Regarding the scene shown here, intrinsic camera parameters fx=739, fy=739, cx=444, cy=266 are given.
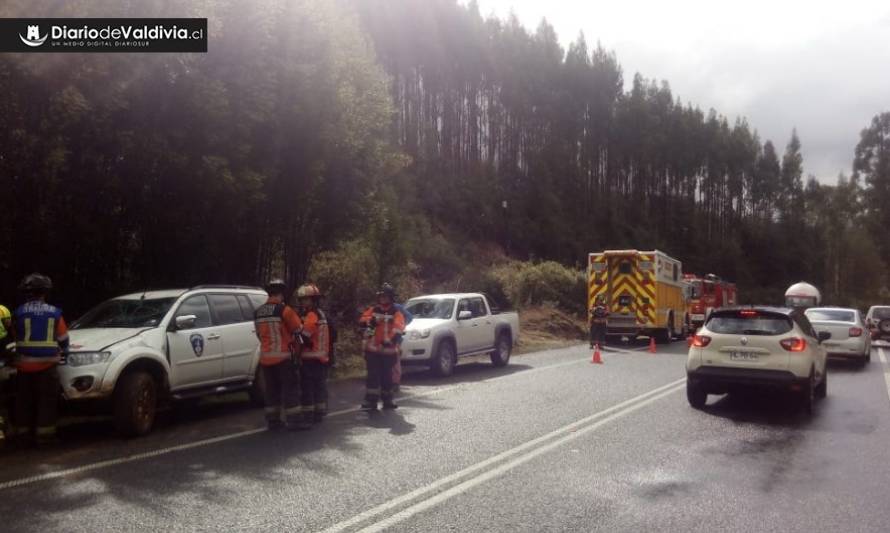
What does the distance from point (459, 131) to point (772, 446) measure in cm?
4570

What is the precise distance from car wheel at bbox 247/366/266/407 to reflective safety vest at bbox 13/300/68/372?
3059mm

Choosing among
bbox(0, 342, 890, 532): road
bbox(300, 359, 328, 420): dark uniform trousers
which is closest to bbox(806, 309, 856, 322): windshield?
bbox(0, 342, 890, 532): road

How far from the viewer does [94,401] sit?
850cm

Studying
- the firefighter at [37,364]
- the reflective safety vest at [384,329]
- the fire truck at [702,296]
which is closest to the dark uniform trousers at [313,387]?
the reflective safety vest at [384,329]

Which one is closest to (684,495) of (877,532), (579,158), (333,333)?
(877,532)

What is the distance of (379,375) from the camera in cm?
1090

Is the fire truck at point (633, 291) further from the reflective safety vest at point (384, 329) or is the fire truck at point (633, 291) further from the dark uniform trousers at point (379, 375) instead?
the dark uniform trousers at point (379, 375)

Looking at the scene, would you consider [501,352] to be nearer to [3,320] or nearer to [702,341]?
[702,341]

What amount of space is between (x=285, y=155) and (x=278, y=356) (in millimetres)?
6254

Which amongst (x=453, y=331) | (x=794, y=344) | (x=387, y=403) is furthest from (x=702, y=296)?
(x=387, y=403)

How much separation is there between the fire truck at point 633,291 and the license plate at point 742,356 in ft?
44.9

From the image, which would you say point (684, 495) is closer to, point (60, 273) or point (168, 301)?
point (168, 301)

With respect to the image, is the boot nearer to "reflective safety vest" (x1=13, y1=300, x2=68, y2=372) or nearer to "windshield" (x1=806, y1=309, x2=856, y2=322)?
"reflective safety vest" (x1=13, y1=300, x2=68, y2=372)

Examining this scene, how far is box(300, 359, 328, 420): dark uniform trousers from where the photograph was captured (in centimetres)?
950
